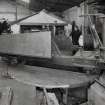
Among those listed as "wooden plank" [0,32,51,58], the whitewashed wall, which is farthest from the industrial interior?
the whitewashed wall

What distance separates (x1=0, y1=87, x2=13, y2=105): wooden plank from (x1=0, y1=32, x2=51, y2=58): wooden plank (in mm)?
710

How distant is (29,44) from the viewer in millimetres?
3170

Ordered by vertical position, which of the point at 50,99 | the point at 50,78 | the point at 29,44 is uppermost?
the point at 29,44

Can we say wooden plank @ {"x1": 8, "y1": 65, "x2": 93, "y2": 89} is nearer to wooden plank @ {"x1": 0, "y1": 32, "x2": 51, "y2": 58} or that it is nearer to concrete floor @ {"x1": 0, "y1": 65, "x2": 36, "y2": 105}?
concrete floor @ {"x1": 0, "y1": 65, "x2": 36, "y2": 105}

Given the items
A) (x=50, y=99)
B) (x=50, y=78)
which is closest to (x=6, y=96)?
(x=50, y=99)

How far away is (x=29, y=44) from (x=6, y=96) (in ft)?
3.10

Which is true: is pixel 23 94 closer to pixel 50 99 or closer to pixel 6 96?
pixel 6 96

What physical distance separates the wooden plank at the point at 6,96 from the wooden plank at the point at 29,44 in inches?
28.0

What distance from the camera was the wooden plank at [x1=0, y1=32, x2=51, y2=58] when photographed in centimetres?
281

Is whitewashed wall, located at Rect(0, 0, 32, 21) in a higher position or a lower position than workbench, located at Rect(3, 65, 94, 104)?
higher

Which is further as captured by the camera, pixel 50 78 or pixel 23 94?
pixel 50 78

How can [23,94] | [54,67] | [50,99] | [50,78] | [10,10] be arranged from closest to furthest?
[50,99] → [23,94] → [50,78] → [54,67] → [10,10]

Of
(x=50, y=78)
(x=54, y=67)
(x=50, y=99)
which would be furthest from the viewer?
(x=54, y=67)

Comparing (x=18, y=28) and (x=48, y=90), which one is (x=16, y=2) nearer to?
(x=18, y=28)
